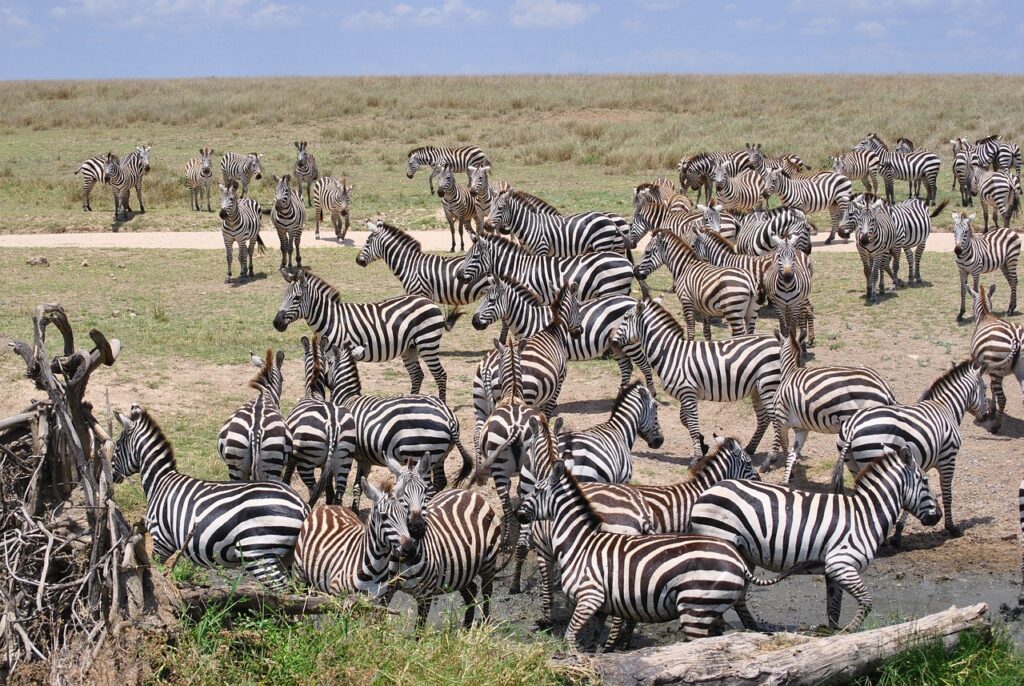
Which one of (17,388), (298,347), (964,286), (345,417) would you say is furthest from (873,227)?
(17,388)

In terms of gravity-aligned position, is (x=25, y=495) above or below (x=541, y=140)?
below

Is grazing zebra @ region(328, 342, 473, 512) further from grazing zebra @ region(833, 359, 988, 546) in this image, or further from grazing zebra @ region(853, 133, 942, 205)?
grazing zebra @ region(853, 133, 942, 205)

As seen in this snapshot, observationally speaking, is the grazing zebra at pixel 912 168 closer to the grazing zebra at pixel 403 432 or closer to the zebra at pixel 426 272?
the zebra at pixel 426 272

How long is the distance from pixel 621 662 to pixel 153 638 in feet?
7.29

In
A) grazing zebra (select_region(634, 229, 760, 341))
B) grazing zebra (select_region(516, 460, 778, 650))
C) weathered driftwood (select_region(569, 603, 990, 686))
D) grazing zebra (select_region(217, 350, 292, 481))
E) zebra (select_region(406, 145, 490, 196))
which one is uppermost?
zebra (select_region(406, 145, 490, 196))

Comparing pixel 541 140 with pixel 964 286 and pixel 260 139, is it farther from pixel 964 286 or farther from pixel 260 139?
pixel 964 286

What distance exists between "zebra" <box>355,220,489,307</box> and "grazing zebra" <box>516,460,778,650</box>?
738 centimetres

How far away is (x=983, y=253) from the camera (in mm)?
14586

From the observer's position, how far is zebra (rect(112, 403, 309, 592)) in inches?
257

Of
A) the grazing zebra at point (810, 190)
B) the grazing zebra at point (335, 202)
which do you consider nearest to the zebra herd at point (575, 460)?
the grazing zebra at point (335, 202)

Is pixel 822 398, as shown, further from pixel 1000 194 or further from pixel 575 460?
pixel 1000 194

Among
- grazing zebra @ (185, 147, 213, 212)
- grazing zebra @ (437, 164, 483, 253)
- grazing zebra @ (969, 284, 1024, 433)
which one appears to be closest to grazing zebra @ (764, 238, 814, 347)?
grazing zebra @ (969, 284, 1024, 433)

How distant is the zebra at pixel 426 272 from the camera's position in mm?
13844

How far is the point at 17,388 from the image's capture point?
427 inches
